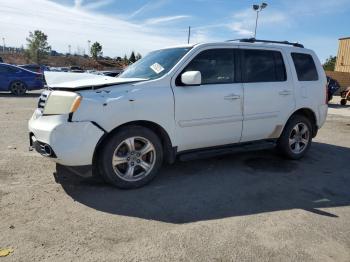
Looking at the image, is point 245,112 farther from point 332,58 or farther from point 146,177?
point 332,58

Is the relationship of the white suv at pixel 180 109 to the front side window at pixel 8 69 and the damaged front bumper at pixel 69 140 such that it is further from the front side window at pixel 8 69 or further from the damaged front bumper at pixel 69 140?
the front side window at pixel 8 69

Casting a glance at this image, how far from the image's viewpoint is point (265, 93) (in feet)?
18.2

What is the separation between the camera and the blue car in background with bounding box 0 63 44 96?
15914 millimetres

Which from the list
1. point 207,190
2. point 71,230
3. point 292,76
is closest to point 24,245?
point 71,230

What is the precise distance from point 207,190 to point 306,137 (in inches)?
108

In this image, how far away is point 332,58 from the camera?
2825 inches

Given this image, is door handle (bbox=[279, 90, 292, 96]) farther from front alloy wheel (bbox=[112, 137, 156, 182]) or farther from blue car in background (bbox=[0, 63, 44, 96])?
blue car in background (bbox=[0, 63, 44, 96])

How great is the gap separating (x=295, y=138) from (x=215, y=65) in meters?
2.21

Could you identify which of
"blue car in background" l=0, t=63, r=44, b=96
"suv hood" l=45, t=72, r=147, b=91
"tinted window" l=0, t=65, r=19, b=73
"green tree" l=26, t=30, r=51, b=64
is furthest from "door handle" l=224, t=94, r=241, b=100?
"green tree" l=26, t=30, r=51, b=64

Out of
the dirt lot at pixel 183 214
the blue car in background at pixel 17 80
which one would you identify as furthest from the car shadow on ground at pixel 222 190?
the blue car in background at pixel 17 80

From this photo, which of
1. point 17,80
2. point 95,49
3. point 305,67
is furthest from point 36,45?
point 305,67

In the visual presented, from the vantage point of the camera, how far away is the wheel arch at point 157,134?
14.2 feet

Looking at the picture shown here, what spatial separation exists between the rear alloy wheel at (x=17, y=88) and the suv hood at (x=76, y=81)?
1232 centimetres

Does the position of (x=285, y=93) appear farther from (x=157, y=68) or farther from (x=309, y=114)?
(x=157, y=68)
